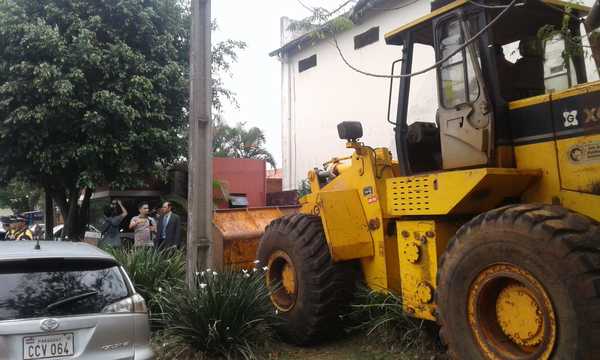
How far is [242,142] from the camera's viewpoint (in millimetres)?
25516

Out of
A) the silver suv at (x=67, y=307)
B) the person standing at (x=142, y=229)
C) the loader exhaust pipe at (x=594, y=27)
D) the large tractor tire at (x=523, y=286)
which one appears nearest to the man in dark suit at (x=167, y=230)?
the person standing at (x=142, y=229)

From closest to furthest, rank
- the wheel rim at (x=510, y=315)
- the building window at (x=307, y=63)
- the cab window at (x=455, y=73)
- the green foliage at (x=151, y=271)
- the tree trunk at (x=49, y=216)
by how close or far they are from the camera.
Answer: the wheel rim at (x=510, y=315)
the cab window at (x=455, y=73)
the green foliage at (x=151, y=271)
the tree trunk at (x=49, y=216)
the building window at (x=307, y=63)

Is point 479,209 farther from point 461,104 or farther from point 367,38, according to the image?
point 367,38

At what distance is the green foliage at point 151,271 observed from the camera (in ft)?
23.3

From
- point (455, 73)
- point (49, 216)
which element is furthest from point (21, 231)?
point (455, 73)

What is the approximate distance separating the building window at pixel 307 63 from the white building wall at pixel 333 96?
5.4 inches

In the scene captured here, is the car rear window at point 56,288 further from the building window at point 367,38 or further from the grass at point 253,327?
the building window at point 367,38

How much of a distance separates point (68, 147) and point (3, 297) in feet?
30.7

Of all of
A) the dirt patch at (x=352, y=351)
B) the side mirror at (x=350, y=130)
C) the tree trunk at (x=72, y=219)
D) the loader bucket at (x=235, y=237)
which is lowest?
the dirt patch at (x=352, y=351)

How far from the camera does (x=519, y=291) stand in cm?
393

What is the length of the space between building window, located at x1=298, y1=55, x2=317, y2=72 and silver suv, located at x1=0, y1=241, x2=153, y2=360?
15.2m

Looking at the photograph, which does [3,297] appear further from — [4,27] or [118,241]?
[4,27]


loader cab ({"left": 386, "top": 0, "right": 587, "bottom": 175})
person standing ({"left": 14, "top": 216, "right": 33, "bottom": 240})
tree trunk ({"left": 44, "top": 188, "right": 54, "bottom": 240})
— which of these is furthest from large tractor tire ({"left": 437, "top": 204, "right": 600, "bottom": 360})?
tree trunk ({"left": 44, "top": 188, "right": 54, "bottom": 240})

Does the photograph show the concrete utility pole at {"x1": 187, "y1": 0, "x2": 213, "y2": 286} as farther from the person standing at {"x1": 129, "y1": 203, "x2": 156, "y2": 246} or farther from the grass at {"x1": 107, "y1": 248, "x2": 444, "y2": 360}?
the person standing at {"x1": 129, "y1": 203, "x2": 156, "y2": 246}
